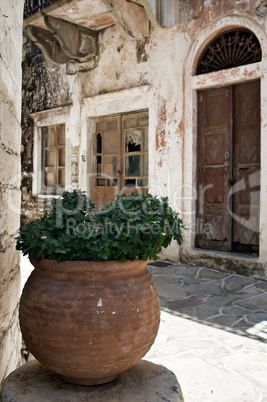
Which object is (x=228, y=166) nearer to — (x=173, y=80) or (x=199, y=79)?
(x=199, y=79)

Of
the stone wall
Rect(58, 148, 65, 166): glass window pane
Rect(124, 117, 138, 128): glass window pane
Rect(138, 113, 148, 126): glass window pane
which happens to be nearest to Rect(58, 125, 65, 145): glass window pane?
Rect(58, 148, 65, 166): glass window pane

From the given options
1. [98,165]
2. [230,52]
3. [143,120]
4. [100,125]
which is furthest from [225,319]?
[100,125]

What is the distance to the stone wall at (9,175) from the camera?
187 centimetres

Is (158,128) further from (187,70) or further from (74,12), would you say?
(74,12)

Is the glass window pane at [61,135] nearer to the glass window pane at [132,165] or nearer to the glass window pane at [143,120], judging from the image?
the glass window pane at [132,165]

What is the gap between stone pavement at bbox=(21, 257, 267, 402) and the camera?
2.50 meters

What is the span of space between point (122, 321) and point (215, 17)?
558cm

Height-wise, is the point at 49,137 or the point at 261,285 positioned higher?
the point at 49,137

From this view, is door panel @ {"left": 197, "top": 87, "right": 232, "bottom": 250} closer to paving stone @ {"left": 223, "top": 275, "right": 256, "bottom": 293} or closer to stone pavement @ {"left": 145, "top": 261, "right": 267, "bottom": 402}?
paving stone @ {"left": 223, "top": 275, "right": 256, "bottom": 293}

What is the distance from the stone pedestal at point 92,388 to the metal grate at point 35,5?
681 cm

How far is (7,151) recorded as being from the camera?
1.98 metres

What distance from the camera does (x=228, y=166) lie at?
19.4 feet

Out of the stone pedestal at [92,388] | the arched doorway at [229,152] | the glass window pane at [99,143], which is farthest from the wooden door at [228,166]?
the stone pedestal at [92,388]

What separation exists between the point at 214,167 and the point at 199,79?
144 cm
